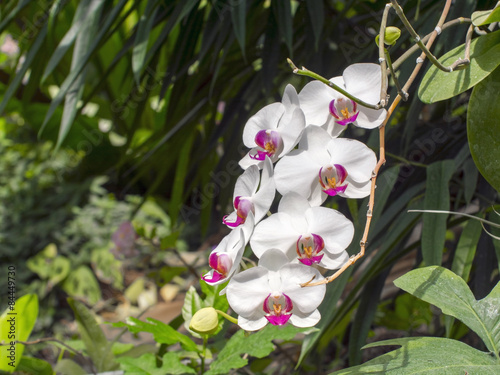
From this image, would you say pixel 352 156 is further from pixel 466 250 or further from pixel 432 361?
pixel 466 250

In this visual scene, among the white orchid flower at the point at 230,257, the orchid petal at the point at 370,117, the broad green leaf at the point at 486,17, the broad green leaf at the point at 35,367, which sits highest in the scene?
the broad green leaf at the point at 486,17

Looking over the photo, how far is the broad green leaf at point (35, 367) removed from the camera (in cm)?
61

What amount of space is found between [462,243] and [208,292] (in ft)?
1.02

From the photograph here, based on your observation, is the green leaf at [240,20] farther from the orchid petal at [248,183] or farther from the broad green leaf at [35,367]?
the broad green leaf at [35,367]

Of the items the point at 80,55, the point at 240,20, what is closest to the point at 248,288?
the point at 240,20

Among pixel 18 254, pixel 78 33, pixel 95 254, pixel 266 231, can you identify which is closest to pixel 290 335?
pixel 266 231

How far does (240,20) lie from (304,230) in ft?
1.42

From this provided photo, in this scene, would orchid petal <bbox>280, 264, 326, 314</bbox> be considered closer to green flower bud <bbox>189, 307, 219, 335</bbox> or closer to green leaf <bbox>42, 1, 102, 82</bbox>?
green flower bud <bbox>189, 307, 219, 335</bbox>

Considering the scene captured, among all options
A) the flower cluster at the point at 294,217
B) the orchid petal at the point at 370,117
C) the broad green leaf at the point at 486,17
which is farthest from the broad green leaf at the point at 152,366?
the broad green leaf at the point at 486,17

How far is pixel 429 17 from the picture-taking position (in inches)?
27.6

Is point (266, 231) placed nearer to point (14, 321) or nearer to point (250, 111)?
point (14, 321)

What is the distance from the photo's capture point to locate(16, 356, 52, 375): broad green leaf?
61 cm

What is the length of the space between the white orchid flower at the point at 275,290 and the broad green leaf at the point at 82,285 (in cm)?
180

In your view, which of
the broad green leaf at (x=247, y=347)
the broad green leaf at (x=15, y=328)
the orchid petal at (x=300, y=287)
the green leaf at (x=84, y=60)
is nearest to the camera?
the orchid petal at (x=300, y=287)
